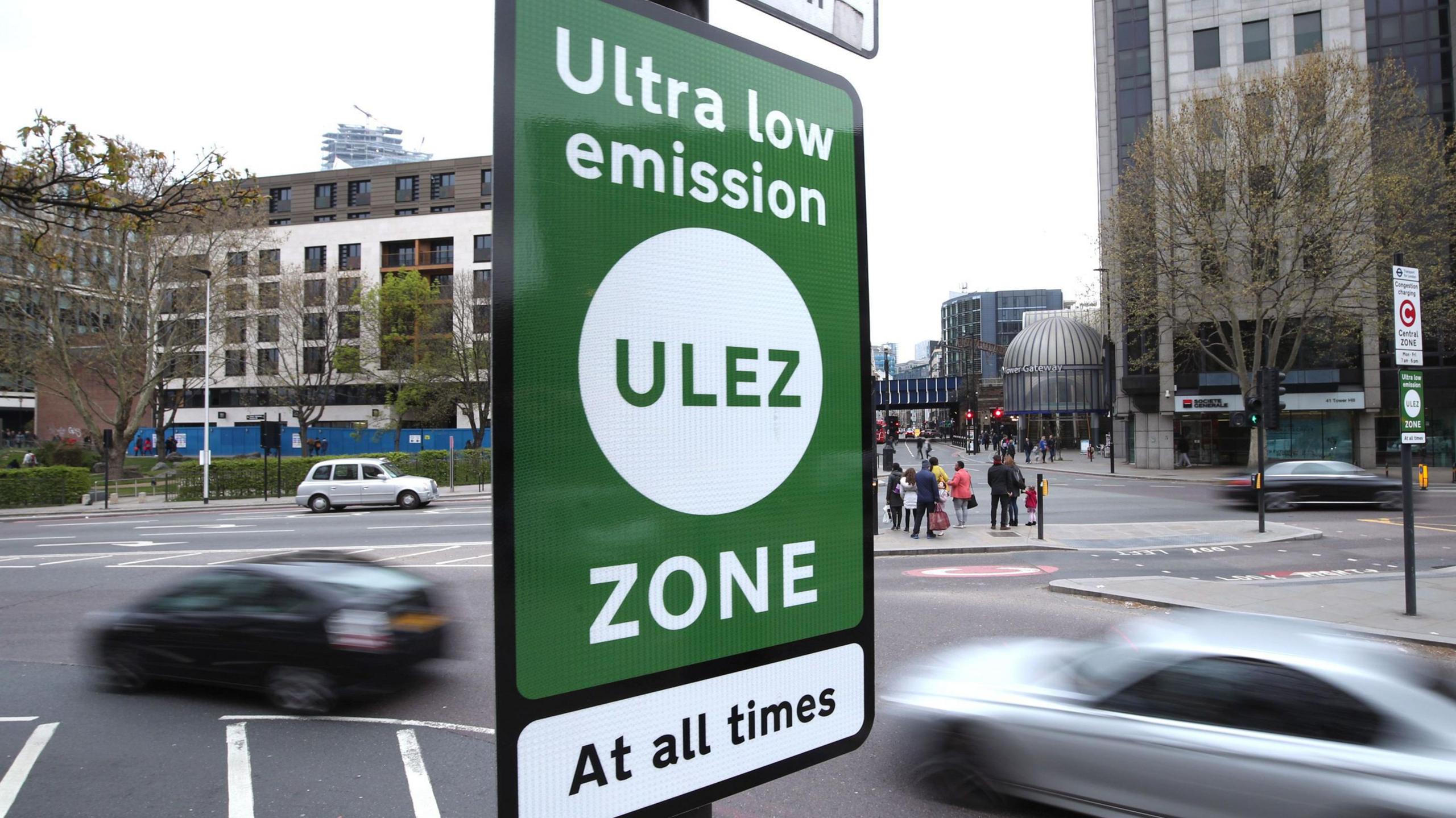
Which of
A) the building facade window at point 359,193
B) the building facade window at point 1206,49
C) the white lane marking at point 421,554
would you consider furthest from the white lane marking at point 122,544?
the building facade window at point 359,193

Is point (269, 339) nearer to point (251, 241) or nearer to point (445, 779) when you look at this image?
point (251, 241)

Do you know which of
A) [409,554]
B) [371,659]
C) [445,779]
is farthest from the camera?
[409,554]

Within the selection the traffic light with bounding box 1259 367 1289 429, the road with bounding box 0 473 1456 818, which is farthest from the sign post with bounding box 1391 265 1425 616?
the traffic light with bounding box 1259 367 1289 429

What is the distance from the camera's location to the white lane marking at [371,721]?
22.8 feet

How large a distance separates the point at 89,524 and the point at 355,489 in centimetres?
777

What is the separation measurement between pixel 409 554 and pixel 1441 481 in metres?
38.4

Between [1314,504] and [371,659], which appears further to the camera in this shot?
[1314,504]

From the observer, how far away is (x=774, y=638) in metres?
1.45

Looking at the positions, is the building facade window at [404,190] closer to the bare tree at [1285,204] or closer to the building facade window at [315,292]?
the building facade window at [315,292]

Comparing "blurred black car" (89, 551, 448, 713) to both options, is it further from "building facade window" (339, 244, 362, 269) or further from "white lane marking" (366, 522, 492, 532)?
"building facade window" (339, 244, 362, 269)

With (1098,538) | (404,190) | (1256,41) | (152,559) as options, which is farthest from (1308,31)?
(404,190)

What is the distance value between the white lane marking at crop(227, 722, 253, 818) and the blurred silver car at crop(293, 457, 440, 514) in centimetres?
2226

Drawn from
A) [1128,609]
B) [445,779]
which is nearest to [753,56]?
[445,779]

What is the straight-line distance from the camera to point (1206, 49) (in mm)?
41719
